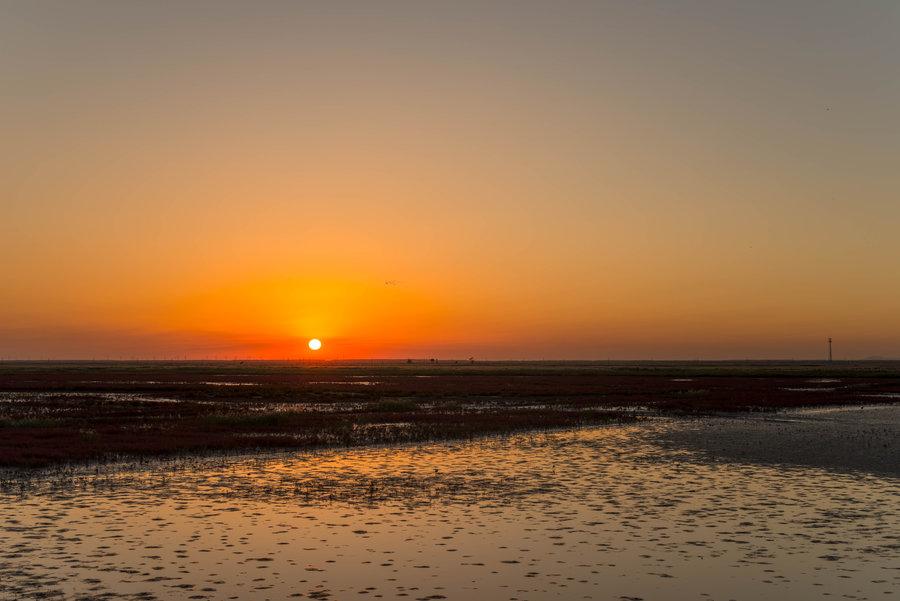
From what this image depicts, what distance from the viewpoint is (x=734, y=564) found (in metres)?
15.6

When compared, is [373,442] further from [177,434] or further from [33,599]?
[33,599]

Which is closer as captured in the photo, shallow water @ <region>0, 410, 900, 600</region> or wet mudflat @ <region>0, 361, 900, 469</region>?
shallow water @ <region>0, 410, 900, 600</region>

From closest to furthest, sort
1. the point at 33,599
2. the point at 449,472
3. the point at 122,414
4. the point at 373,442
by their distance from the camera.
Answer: the point at 33,599, the point at 449,472, the point at 373,442, the point at 122,414

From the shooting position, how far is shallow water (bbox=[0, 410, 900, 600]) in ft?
46.6

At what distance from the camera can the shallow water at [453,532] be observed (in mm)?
14195

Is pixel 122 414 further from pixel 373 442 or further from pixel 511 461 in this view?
pixel 511 461

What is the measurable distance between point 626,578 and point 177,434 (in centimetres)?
2824

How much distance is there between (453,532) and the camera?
60.2 feet

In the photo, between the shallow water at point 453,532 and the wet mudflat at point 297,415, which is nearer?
the shallow water at point 453,532

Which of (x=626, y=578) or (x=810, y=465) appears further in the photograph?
(x=810, y=465)

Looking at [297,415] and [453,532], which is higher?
[297,415]

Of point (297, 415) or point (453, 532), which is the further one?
point (297, 415)

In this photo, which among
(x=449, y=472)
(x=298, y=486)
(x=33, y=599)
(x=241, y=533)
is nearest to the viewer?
(x=33, y=599)

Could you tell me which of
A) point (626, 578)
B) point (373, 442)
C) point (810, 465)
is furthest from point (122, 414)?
point (626, 578)
